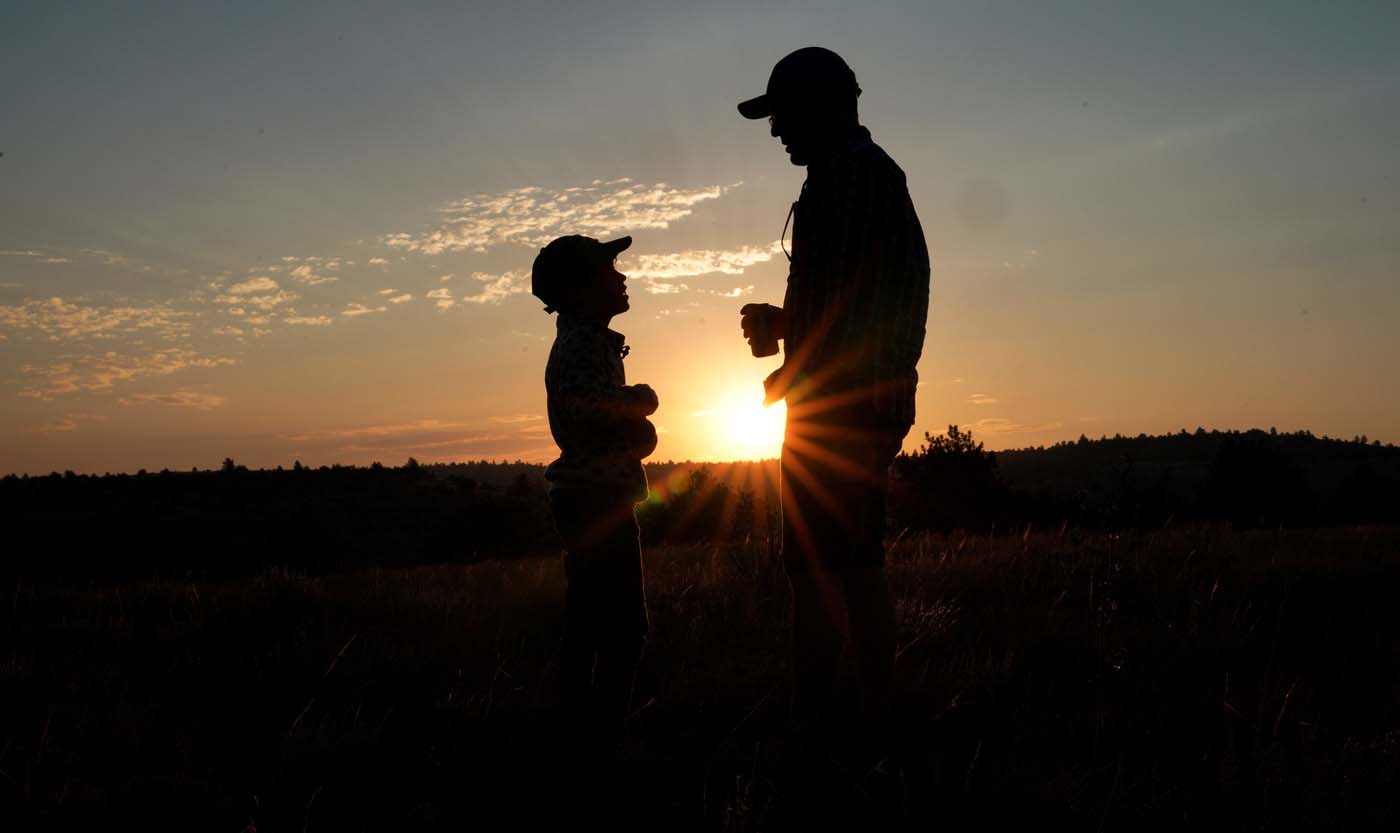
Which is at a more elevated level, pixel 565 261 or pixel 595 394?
pixel 565 261

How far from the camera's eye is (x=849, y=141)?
314 centimetres

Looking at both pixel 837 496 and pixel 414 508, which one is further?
pixel 414 508

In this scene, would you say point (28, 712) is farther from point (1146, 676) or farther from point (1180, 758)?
point (1146, 676)

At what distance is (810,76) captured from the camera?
10.1 feet

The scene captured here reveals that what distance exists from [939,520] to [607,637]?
36.1 metres

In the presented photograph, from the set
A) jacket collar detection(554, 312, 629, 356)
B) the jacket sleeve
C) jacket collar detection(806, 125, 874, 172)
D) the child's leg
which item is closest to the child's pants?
the child's leg

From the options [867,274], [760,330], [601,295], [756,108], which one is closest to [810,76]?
[756,108]

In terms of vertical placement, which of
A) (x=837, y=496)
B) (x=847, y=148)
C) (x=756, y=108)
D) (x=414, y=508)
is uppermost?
(x=756, y=108)

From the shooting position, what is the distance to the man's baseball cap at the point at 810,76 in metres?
3.09

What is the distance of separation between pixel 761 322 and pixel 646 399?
583 mm

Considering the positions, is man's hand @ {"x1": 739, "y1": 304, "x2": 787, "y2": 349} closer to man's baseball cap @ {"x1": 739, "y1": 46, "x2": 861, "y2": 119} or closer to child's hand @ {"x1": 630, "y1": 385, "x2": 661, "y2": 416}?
child's hand @ {"x1": 630, "y1": 385, "x2": 661, "y2": 416}

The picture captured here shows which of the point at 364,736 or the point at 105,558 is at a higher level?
the point at 364,736

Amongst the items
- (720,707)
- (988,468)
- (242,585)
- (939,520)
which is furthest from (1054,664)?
(988,468)

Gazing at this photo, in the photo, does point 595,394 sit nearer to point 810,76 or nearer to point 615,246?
point 615,246
